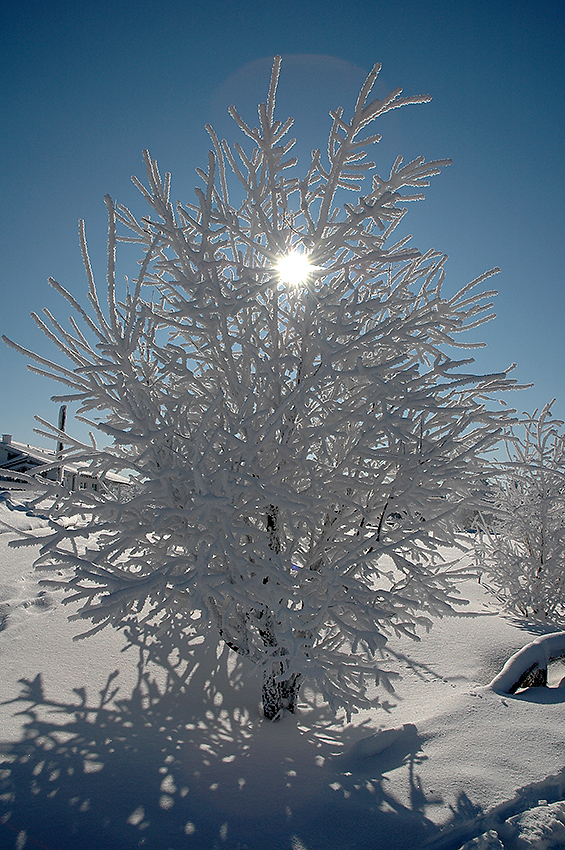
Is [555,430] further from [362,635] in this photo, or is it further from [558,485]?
[362,635]

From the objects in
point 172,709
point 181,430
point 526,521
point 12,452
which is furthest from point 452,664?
point 12,452

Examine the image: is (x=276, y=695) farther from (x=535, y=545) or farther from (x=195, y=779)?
(x=535, y=545)

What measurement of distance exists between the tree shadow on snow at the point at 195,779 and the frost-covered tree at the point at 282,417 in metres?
0.40

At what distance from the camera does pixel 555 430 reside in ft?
25.3

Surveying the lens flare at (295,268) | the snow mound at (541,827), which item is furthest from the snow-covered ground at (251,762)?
the lens flare at (295,268)

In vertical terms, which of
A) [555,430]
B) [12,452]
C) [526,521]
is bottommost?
[526,521]

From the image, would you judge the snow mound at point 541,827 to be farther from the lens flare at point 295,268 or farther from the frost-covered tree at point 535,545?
the frost-covered tree at point 535,545

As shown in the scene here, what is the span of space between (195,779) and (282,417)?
225cm

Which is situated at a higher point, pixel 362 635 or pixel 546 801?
pixel 362 635

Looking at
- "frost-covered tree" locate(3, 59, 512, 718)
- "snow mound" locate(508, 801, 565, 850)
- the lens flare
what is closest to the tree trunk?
"frost-covered tree" locate(3, 59, 512, 718)

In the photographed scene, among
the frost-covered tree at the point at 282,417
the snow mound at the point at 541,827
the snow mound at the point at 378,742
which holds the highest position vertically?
the frost-covered tree at the point at 282,417

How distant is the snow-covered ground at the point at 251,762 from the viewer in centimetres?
208

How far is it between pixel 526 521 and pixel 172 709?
6.03 meters

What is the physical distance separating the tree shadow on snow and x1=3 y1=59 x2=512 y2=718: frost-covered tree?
397mm
